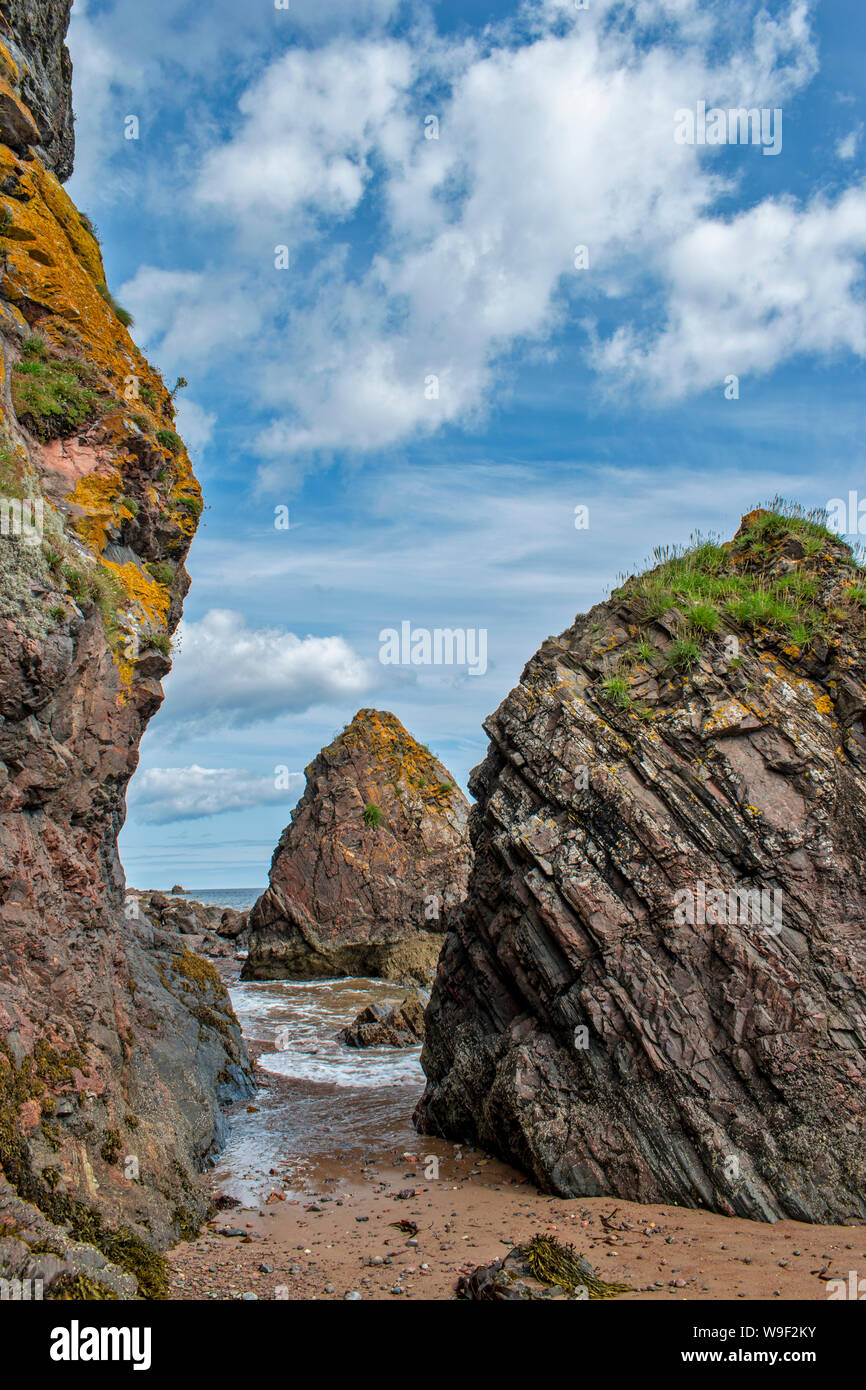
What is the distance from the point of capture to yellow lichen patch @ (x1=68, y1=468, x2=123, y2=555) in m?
11.7

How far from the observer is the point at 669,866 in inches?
417

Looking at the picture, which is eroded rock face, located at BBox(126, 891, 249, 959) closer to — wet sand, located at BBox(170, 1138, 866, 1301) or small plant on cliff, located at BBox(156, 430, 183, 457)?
small plant on cliff, located at BBox(156, 430, 183, 457)

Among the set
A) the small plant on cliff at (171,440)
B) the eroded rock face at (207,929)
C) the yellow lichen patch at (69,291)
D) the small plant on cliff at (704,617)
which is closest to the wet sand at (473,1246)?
the small plant on cliff at (704,617)

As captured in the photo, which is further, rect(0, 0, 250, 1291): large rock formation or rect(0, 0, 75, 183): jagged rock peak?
rect(0, 0, 75, 183): jagged rock peak

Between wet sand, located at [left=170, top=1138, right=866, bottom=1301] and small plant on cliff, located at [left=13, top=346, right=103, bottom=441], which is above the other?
small plant on cliff, located at [left=13, top=346, right=103, bottom=441]

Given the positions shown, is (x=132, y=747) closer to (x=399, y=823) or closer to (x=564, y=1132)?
(x=564, y=1132)

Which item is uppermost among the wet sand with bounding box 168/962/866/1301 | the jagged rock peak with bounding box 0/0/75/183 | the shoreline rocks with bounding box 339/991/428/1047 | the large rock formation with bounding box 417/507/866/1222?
the jagged rock peak with bounding box 0/0/75/183

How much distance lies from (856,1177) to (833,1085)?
96 centimetres

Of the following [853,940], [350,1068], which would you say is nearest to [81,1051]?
[853,940]

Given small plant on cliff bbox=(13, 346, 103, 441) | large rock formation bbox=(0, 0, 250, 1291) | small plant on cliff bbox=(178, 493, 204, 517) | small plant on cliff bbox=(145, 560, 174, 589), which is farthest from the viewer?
small plant on cliff bbox=(178, 493, 204, 517)

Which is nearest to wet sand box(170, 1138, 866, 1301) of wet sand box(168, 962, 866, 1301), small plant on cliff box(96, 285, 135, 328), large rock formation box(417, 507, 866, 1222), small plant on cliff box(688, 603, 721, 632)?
wet sand box(168, 962, 866, 1301)

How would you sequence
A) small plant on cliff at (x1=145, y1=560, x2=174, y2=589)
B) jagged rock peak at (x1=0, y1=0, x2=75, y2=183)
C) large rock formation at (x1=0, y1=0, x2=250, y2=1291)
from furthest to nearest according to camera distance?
jagged rock peak at (x1=0, y1=0, x2=75, y2=183) → small plant on cliff at (x1=145, y1=560, x2=174, y2=589) → large rock formation at (x1=0, y1=0, x2=250, y2=1291)

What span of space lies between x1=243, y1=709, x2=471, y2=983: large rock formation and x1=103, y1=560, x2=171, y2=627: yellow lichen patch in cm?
2171
